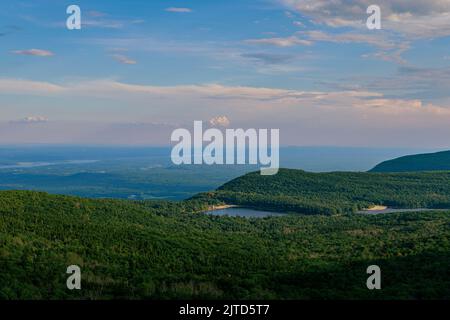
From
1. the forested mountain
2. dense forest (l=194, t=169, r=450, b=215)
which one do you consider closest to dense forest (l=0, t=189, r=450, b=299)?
dense forest (l=194, t=169, r=450, b=215)

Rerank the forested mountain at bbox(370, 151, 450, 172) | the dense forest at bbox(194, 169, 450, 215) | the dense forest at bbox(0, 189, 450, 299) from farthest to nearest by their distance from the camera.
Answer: the forested mountain at bbox(370, 151, 450, 172) < the dense forest at bbox(194, 169, 450, 215) < the dense forest at bbox(0, 189, 450, 299)

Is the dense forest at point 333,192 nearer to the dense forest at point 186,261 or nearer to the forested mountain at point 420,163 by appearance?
the dense forest at point 186,261

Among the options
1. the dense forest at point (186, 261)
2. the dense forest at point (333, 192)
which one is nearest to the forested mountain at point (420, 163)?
the dense forest at point (333, 192)

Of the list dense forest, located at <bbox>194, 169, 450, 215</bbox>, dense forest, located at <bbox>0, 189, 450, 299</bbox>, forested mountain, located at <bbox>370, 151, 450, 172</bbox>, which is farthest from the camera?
forested mountain, located at <bbox>370, 151, 450, 172</bbox>

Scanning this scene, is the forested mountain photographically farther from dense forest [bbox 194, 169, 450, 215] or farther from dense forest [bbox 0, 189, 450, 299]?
dense forest [bbox 0, 189, 450, 299]

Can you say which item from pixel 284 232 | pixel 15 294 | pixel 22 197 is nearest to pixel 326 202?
pixel 284 232

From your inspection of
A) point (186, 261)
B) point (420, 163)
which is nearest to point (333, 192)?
point (186, 261)
